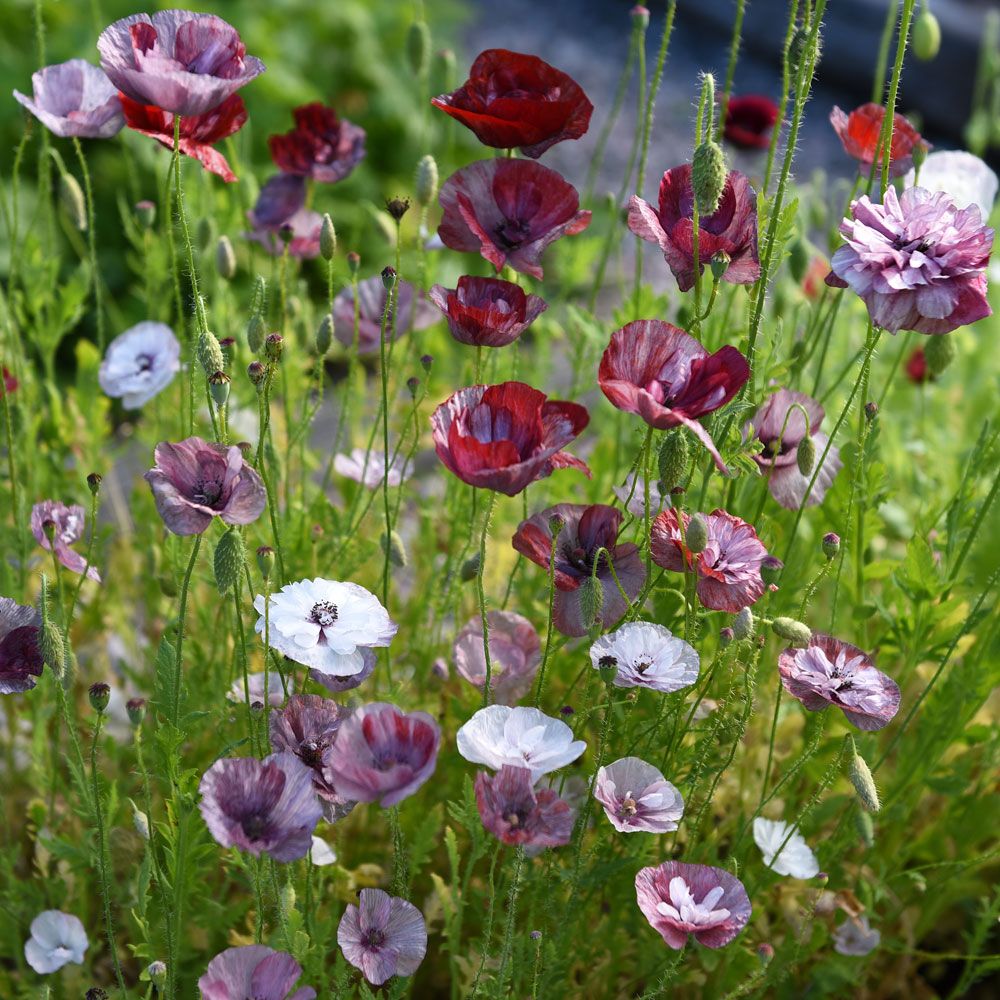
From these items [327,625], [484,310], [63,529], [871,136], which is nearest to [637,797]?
[327,625]

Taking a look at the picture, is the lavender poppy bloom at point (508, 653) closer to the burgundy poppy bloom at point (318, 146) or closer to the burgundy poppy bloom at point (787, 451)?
the burgundy poppy bloom at point (787, 451)

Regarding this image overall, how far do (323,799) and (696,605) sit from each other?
402 millimetres

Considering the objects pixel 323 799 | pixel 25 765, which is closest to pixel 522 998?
pixel 323 799

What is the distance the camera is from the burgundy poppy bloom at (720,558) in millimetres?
1206

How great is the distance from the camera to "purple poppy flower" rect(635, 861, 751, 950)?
3.66ft

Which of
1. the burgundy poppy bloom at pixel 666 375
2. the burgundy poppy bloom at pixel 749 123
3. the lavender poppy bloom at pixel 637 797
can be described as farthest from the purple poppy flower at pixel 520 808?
the burgundy poppy bloom at pixel 749 123

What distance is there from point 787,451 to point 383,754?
0.70 metres

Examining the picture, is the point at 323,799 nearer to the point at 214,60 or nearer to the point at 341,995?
the point at 341,995

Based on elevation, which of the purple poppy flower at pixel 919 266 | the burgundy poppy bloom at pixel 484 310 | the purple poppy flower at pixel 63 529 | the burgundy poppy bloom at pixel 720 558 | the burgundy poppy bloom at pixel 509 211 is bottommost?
the purple poppy flower at pixel 63 529

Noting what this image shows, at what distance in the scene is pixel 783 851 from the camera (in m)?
1.51

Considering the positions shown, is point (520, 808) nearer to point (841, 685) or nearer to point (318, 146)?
point (841, 685)

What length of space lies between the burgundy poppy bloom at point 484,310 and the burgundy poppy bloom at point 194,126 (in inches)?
11.5

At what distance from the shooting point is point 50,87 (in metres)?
1.51

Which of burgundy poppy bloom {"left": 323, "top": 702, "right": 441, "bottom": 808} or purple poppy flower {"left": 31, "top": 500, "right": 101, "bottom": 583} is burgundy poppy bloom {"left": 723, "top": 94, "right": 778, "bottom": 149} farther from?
burgundy poppy bloom {"left": 323, "top": 702, "right": 441, "bottom": 808}
